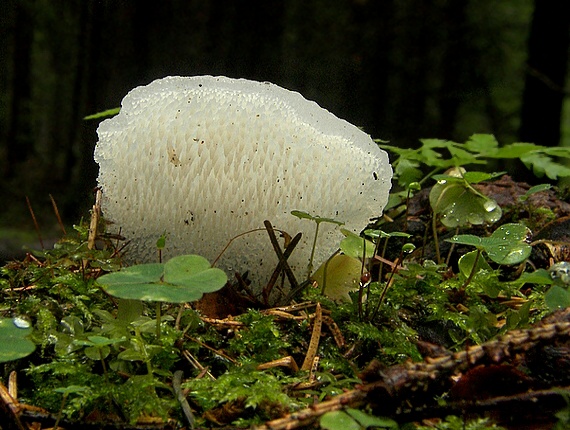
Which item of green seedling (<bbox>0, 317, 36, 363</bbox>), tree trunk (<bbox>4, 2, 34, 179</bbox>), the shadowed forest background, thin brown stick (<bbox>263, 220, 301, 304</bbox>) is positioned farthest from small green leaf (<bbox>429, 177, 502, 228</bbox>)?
tree trunk (<bbox>4, 2, 34, 179</bbox>)

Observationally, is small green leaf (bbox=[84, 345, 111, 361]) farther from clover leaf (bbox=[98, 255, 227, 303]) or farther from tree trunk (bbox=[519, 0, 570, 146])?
tree trunk (bbox=[519, 0, 570, 146])

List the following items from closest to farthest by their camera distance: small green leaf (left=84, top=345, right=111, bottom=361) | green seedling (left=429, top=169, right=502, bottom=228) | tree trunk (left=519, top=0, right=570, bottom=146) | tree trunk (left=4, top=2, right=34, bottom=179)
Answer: small green leaf (left=84, top=345, right=111, bottom=361) < green seedling (left=429, top=169, right=502, bottom=228) < tree trunk (left=519, top=0, right=570, bottom=146) < tree trunk (left=4, top=2, right=34, bottom=179)

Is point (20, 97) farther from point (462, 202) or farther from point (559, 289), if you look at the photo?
point (559, 289)

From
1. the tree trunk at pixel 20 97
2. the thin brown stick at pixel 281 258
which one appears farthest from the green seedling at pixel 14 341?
the tree trunk at pixel 20 97

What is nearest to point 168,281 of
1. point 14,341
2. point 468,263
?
point 14,341

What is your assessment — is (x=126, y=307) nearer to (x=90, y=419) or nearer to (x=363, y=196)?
(x=90, y=419)
